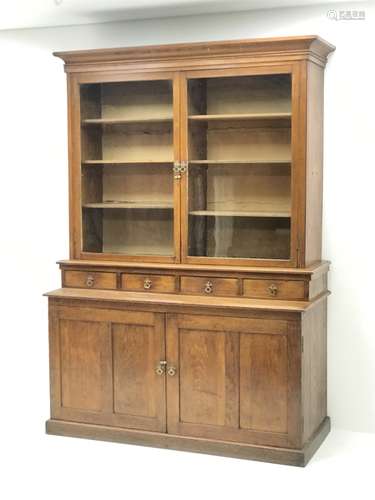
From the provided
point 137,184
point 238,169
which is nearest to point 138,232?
point 137,184

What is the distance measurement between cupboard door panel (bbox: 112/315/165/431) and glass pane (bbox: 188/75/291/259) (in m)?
0.50

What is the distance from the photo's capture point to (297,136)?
12.8 feet

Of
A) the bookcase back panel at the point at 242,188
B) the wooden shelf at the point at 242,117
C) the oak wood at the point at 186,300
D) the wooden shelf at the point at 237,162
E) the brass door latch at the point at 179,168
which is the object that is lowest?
the oak wood at the point at 186,300

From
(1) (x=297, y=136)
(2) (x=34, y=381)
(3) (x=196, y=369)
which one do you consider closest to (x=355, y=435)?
(3) (x=196, y=369)

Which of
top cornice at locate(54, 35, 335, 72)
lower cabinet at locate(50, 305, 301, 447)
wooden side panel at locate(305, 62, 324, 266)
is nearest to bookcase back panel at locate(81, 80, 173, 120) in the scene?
top cornice at locate(54, 35, 335, 72)

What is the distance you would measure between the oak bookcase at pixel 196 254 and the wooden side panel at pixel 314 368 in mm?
20

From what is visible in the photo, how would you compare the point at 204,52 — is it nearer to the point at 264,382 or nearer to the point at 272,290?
the point at 272,290

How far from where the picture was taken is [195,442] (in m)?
4.00

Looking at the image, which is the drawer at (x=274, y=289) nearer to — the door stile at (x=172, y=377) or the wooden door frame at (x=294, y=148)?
the wooden door frame at (x=294, y=148)

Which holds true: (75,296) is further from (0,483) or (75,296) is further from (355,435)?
(355,435)

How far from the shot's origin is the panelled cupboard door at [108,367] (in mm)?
4078

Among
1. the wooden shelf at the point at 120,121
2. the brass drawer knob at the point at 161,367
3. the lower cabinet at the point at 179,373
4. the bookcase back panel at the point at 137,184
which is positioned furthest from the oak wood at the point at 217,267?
the wooden shelf at the point at 120,121

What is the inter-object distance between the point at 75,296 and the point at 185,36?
5.03 ft

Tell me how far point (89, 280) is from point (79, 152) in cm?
68
